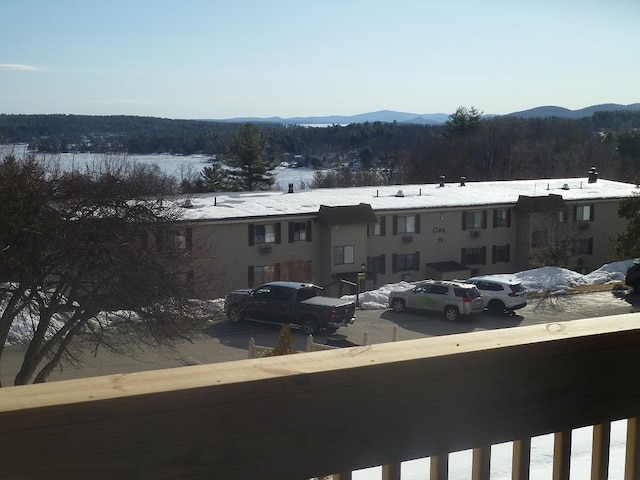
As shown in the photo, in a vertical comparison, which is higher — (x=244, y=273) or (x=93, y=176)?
(x=93, y=176)

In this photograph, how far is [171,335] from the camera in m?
15.1

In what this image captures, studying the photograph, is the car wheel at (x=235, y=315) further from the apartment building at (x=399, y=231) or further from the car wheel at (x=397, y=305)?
the car wheel at (x=397, y=305)

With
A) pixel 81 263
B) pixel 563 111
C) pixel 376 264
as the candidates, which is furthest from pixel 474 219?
pixel 563 111

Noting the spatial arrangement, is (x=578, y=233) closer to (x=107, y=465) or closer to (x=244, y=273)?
(x=244, y=273)

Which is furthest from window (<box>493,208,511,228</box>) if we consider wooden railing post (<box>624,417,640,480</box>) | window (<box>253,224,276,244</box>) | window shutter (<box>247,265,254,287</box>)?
wooden railing post (<box>624,417,640,480</box>)

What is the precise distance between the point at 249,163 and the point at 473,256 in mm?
26947

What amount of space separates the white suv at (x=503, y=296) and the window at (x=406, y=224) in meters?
7.87

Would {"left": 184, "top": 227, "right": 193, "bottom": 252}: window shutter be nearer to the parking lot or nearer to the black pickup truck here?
the parking lot

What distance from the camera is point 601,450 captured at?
1695mm

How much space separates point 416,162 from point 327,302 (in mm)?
49224

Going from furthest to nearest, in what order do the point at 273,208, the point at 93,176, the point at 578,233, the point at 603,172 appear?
1. the point at 603,172
2. the point at 578,233
3. the point at 273,208
4. the point at 93,176

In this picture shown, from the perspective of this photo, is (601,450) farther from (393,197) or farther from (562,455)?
(393,197)

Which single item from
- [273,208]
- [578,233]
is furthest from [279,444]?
[578,233]

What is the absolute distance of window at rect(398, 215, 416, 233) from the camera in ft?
105
